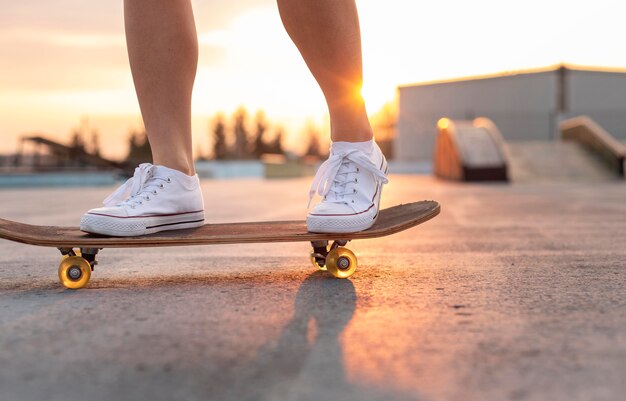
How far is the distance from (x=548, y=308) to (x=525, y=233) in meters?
1.79

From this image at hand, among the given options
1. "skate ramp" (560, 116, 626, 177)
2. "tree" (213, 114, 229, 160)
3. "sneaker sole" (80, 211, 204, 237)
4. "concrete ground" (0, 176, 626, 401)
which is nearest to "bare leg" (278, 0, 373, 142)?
"concrete ground" (0, 176, 626, 401)

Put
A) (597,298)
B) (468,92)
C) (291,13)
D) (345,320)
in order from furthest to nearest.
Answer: (468,92)
(291,13)
(597,298)
(345,320)

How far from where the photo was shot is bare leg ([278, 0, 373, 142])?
5.48 feet

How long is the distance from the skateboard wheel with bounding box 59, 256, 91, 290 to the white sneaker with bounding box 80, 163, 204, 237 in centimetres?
9

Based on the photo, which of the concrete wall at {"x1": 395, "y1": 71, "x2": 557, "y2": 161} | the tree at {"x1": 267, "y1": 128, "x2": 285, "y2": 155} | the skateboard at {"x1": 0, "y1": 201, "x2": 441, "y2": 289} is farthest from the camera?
the tree at {"x1": 267, "y1": 128, "x2": 285, "y2": 155}

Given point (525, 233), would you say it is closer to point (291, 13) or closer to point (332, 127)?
point (332, 127)

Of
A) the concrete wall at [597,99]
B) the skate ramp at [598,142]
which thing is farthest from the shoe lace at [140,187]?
the concrete wall at [597,99]

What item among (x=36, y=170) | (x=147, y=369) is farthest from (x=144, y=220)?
(x=36, y=170)

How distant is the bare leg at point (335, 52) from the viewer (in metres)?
1.67

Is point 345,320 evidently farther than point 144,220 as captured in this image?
No

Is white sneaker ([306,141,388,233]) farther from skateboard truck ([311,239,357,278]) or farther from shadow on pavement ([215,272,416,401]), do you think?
shadow on pavement ([215,272,416,401])

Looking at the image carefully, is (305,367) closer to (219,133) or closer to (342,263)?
(342,263)

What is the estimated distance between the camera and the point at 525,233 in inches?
118

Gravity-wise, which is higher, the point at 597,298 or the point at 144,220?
the point at 144,220
